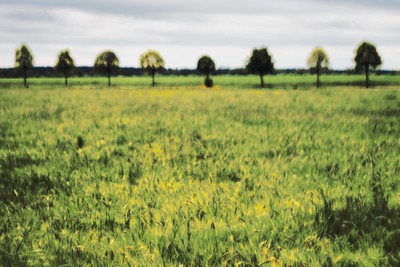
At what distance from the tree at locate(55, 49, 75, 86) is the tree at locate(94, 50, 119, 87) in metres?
7.31

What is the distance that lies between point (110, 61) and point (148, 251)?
82.9m

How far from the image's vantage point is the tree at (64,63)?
266 ft

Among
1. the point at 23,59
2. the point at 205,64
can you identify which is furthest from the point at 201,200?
the point at 23,59

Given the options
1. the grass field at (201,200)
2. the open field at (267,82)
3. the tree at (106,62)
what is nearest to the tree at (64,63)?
the open field at (267,82)

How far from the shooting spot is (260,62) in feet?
216

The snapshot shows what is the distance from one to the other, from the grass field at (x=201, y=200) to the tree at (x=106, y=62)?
77.4 m

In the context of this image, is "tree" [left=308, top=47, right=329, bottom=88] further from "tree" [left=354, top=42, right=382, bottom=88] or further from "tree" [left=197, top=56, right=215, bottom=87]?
"tree" [left=197, top=56, right=215, bottom=87]

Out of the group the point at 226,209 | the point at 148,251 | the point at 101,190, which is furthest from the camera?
the point at 101,190

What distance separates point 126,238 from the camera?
290cm

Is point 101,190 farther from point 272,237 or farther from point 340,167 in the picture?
point 340,167

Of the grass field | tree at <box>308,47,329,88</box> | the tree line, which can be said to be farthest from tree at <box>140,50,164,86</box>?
the grass field

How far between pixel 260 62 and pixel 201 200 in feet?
214

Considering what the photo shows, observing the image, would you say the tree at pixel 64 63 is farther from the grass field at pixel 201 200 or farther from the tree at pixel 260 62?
the grass field at pixel 201 200

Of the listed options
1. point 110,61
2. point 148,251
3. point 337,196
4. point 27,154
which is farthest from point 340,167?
point 110,61
